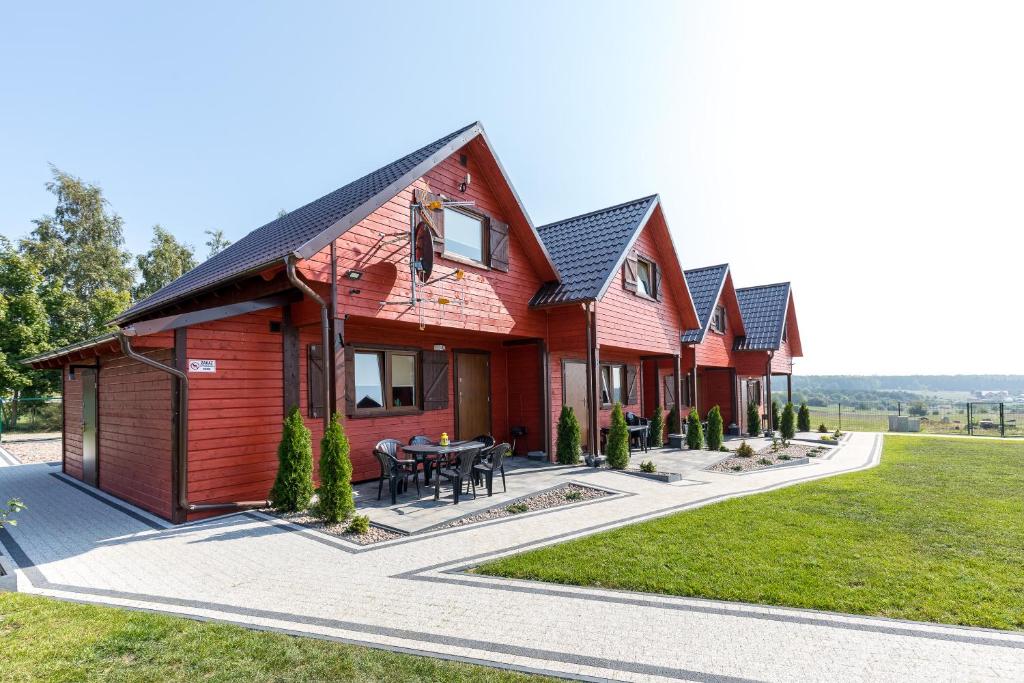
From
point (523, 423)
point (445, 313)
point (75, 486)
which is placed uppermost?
point (445, 313)

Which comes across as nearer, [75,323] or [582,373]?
[582,373]

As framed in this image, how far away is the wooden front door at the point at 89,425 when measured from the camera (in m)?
10.2

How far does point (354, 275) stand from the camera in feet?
26.6

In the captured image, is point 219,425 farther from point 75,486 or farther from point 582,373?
point 582,373

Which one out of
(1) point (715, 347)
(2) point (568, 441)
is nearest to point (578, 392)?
(2) point (568, 441)

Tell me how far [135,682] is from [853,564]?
624 centimetres

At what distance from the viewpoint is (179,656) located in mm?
3543

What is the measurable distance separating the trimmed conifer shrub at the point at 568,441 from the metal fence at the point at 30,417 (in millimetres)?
23383

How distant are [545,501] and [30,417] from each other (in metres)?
34.4

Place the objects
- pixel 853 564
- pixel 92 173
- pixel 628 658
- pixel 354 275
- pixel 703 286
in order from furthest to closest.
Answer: pixel 92 173
pixel 703 286
pixel 354 275
pixel 853 564
pixel 628 658

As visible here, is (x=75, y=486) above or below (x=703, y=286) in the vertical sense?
below

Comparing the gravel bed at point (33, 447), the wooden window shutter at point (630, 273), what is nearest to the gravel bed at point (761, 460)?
the wooden window shutter at point (630, 273)

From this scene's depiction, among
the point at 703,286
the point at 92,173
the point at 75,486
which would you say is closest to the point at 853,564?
the point at 75,486

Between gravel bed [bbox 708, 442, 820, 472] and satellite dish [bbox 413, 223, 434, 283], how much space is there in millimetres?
8504
